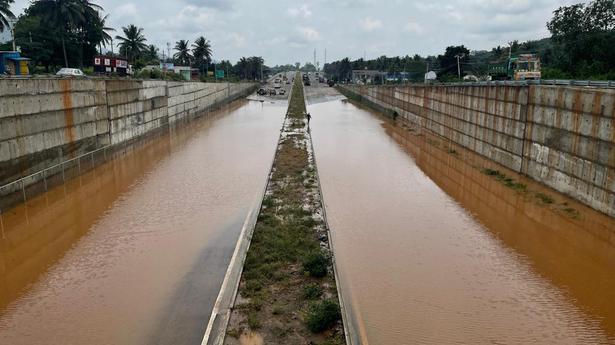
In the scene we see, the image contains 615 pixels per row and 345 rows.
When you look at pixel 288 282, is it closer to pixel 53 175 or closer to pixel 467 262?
pixel 467 262

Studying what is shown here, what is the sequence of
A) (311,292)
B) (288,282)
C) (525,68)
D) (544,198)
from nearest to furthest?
(311,292) → (288,282) → (544,198) → (525,68)

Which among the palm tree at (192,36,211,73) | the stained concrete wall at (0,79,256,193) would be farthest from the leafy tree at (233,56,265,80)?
the stained concrete wall at (0,79,256,193)

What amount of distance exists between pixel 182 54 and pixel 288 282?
402 ft

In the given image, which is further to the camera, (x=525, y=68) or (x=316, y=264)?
(x=525, y=68)

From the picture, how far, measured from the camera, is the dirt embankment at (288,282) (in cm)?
1105

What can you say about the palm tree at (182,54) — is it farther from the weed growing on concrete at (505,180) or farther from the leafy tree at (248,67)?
the weed growing on concrete at (505,180)

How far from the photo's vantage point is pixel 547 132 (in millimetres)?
25812

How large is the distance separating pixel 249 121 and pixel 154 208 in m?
43.2

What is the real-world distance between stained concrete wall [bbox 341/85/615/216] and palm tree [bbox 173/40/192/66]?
96362mm

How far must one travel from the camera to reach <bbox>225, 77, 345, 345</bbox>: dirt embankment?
1105cm

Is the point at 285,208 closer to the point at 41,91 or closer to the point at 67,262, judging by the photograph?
the point at 67,262

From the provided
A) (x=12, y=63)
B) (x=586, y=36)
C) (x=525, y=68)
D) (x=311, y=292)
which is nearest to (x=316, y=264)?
(x=311, y=292)

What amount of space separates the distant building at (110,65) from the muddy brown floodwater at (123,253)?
95.0 ft

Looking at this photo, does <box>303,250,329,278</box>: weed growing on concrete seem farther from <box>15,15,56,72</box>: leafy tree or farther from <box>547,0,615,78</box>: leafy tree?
<box>15,15,56,72</box>: leafy tree
